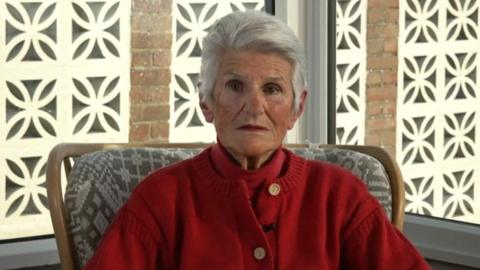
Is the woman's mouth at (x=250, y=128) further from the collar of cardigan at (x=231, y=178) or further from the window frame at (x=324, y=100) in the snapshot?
the window frame at (x=324, y=100)

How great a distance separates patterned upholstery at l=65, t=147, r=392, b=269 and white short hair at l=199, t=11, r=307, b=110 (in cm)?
31

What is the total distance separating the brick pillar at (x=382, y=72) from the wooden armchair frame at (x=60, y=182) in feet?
3.29

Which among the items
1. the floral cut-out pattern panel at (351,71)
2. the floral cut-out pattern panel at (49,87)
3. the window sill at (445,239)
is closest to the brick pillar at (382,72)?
→ the floral cut-out pattern panel at (351,71)

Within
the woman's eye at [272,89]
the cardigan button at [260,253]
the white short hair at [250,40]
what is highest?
the white short hair at [250,40]

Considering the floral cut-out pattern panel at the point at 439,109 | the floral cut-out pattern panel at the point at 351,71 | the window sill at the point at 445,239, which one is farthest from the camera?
the floral cut-out pattern panel at the point at 351,71

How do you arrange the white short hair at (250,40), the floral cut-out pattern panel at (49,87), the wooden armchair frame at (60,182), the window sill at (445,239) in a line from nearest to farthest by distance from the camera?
the white short hair at (250,40) < the wooden armchair frame at (60,182) < the floral cut-out pattern panel at (49,87) < the window sill at (445,239)

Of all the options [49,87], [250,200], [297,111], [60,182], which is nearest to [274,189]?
[250,200]

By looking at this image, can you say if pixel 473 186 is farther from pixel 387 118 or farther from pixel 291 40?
pixel 291 40

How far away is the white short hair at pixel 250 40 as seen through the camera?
188cm

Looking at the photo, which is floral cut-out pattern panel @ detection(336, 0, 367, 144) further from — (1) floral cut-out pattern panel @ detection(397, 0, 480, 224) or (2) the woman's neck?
(2) the woman's neck

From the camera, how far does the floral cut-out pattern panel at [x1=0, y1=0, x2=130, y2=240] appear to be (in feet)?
9.33

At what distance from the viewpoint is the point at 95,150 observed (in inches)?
87.5

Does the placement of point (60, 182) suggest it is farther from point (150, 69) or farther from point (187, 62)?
point (187, 62)

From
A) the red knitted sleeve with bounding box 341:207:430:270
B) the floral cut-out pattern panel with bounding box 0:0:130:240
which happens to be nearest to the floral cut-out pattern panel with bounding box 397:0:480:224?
the floral cut-out pattern panel with bounding box 0:0:130:240
